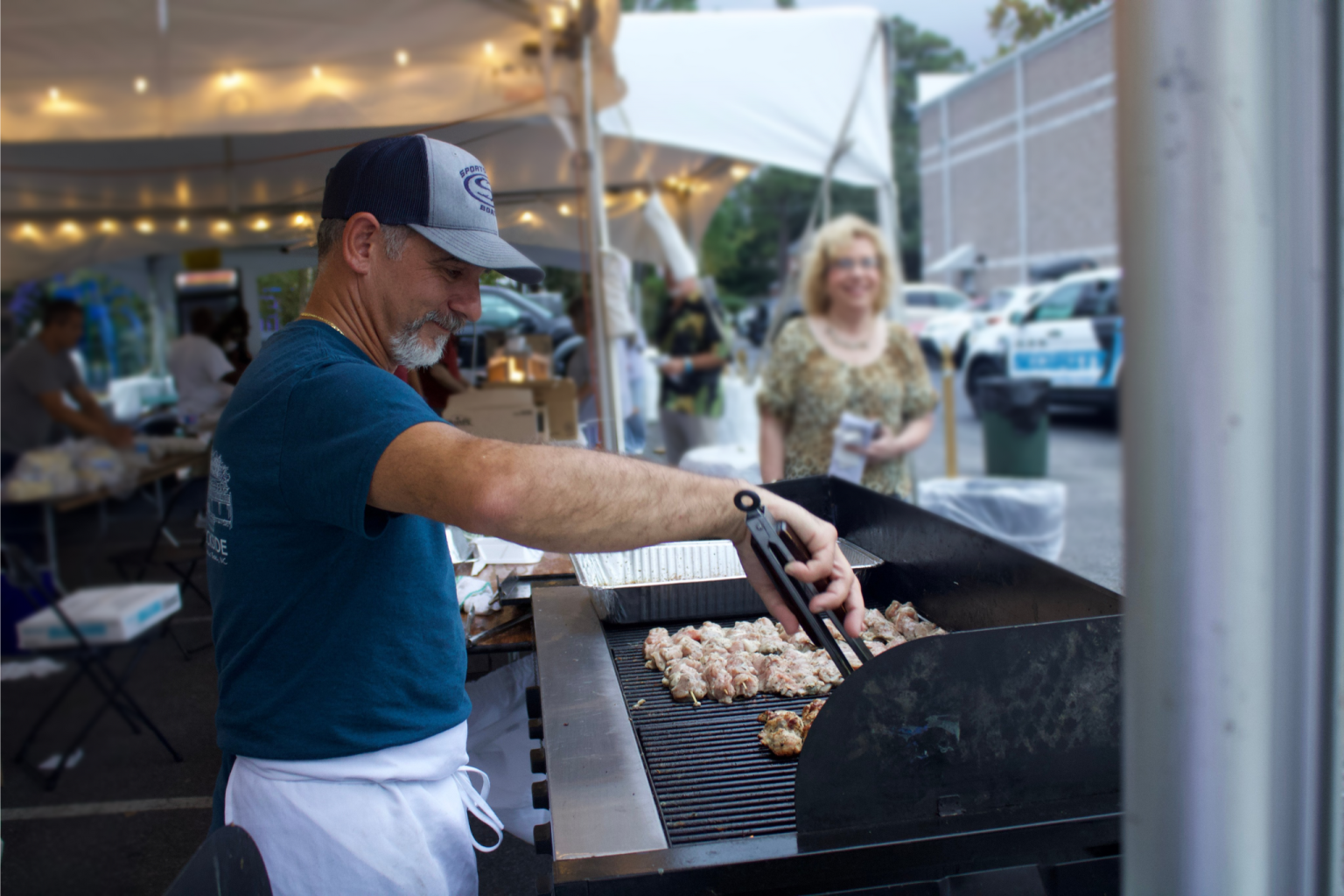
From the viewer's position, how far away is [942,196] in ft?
93.9

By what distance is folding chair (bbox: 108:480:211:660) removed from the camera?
2.74 m

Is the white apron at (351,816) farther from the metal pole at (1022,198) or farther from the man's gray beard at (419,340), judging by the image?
the metal pole at (1022,198)

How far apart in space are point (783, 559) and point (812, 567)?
4cm

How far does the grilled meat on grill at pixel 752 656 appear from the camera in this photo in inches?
70.9

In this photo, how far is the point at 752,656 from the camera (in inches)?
75.4

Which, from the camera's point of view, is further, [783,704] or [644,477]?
[783,704]

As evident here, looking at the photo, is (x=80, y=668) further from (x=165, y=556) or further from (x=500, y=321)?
(x=500, y=321)

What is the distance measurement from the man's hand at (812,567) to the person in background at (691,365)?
545 centimetres

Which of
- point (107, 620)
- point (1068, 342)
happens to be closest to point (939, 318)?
point (1068, 342)

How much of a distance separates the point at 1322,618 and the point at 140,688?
2703 millimetres

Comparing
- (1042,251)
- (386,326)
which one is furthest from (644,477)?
(1042,251)

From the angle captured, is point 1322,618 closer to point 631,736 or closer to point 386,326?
point 631,736

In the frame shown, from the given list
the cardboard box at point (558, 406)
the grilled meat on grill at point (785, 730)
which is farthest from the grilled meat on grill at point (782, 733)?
the cardboard box at point (558, 406)

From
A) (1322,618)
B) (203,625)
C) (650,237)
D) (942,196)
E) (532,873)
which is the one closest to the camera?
(1322,618)
